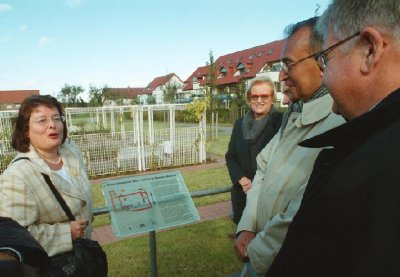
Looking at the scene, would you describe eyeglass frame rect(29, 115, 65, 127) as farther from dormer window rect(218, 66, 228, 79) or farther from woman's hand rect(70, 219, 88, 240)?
dormer window rect(218, 66, 228, 79)

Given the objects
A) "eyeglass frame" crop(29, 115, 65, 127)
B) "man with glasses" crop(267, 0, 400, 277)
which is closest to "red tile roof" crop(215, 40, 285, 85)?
"eyeglass frame" crop(29, 115, 65, 127)

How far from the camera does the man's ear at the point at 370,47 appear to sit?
981 millimetres

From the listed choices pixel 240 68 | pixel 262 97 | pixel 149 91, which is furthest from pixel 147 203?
pixel 149 91

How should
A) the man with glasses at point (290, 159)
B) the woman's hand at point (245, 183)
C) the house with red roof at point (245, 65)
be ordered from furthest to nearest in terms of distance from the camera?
the house with red roof at point (245, 65)
the woman's hand at point (245, 183)
the man with glasses at point (290, 159)

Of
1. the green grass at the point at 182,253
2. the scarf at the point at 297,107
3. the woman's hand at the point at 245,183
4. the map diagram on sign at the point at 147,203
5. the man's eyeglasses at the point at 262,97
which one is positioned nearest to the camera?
the scarf at the point at 297,107

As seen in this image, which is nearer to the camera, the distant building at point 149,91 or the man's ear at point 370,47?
the man's ear at point 370,47

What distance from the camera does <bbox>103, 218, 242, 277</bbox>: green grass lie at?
4.12 metres

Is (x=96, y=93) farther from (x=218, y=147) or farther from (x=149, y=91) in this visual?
(x=149, y=91)

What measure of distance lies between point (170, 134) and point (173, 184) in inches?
371

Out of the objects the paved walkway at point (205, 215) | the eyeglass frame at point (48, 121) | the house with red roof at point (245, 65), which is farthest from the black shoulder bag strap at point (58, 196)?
the house with red roof at point (245, 65)

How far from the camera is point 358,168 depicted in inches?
31.6

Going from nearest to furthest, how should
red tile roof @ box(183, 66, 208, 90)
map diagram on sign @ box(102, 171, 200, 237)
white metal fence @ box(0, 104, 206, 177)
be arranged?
1. map diagram on sign @ box(102, 171, 200, 237)
2. white metal fence @ box(0, 104, 206, 177)
3. red tile roof @ box(183, 66, 208, 90)

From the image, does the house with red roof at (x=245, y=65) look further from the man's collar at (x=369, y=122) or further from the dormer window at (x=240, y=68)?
the man's collar at (x=369, y=122)

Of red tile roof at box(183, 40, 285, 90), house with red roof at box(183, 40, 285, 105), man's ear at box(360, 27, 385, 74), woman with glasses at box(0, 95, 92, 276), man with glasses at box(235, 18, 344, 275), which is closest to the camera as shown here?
man's ear at box(360, 27, 385, 74)
